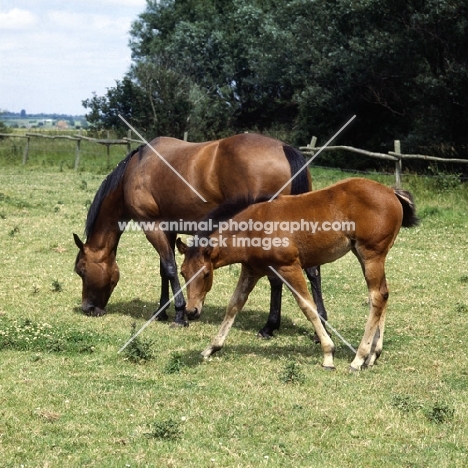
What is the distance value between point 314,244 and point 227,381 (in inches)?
62.2

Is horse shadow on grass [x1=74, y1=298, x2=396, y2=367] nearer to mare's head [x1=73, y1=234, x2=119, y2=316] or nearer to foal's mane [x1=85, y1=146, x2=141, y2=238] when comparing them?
mare's head [x1=73, y1=234, x2=119, y2=316]

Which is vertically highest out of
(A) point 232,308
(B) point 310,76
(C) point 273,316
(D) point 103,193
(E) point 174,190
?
(B) point 310,76

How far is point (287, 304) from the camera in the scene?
398 inches

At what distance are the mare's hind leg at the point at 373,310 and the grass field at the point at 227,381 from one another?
15 cm

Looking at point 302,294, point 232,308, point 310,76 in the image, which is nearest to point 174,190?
point 232,308

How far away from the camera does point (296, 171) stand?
8484 mm

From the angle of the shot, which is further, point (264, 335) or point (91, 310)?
point (91, 310)

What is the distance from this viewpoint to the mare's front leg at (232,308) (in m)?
7.46

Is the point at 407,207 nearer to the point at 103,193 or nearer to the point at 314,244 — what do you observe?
the point at 314,244

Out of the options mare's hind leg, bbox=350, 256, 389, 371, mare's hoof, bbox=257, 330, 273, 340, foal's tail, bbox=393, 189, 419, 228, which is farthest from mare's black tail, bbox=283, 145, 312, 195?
mare's hoof, bbox=257, 330, 273, 340

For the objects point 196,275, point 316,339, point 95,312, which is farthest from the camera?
point 95,312

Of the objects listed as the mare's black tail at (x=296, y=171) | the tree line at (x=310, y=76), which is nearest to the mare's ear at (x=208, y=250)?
the mare's black tail at (x=296, y=171)

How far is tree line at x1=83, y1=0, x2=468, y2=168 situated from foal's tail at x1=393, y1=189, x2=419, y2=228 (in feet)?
55.9

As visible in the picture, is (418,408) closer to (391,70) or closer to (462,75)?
(462,75)
